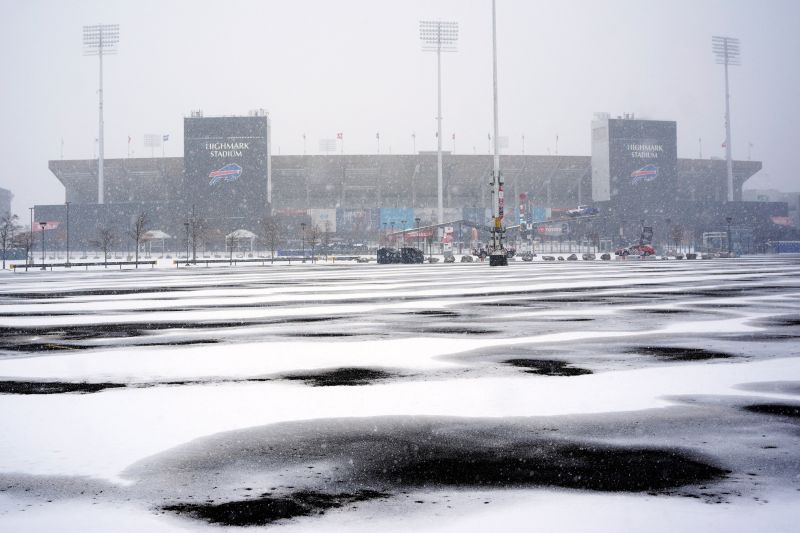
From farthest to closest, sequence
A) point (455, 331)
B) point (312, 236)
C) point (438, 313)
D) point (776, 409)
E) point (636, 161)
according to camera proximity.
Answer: point (636, 161), point (312, 236), point (438, 313), point (455, 331), point (776, 409)

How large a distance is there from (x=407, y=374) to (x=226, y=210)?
11604 cm

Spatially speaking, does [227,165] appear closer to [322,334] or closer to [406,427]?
[322,334]

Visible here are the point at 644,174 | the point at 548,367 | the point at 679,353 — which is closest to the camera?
the point at 548,367

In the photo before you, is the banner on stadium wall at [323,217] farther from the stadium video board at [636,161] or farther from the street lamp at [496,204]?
the street lamp at [496,204]

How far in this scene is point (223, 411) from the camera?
7332 millimetres

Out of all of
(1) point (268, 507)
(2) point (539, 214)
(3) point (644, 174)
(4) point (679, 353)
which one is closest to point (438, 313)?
(4) point (679, 353)

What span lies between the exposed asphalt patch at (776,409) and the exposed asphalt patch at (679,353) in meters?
2.92

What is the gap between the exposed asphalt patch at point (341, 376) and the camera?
28.8 feet

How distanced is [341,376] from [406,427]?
2.75 meters

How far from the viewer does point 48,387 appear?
28.3 ft

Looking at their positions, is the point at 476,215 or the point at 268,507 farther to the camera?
→ the point at 476,215

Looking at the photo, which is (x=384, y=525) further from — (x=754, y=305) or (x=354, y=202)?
(x=354, y=202)

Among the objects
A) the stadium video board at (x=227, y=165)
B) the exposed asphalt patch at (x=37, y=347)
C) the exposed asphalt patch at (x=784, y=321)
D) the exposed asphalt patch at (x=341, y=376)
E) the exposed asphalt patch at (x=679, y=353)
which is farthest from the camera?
the stadium video board at (x=227, y=165)

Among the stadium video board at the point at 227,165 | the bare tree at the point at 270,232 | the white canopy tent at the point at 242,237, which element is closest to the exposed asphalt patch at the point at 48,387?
the bare tree at the point at 270,232
